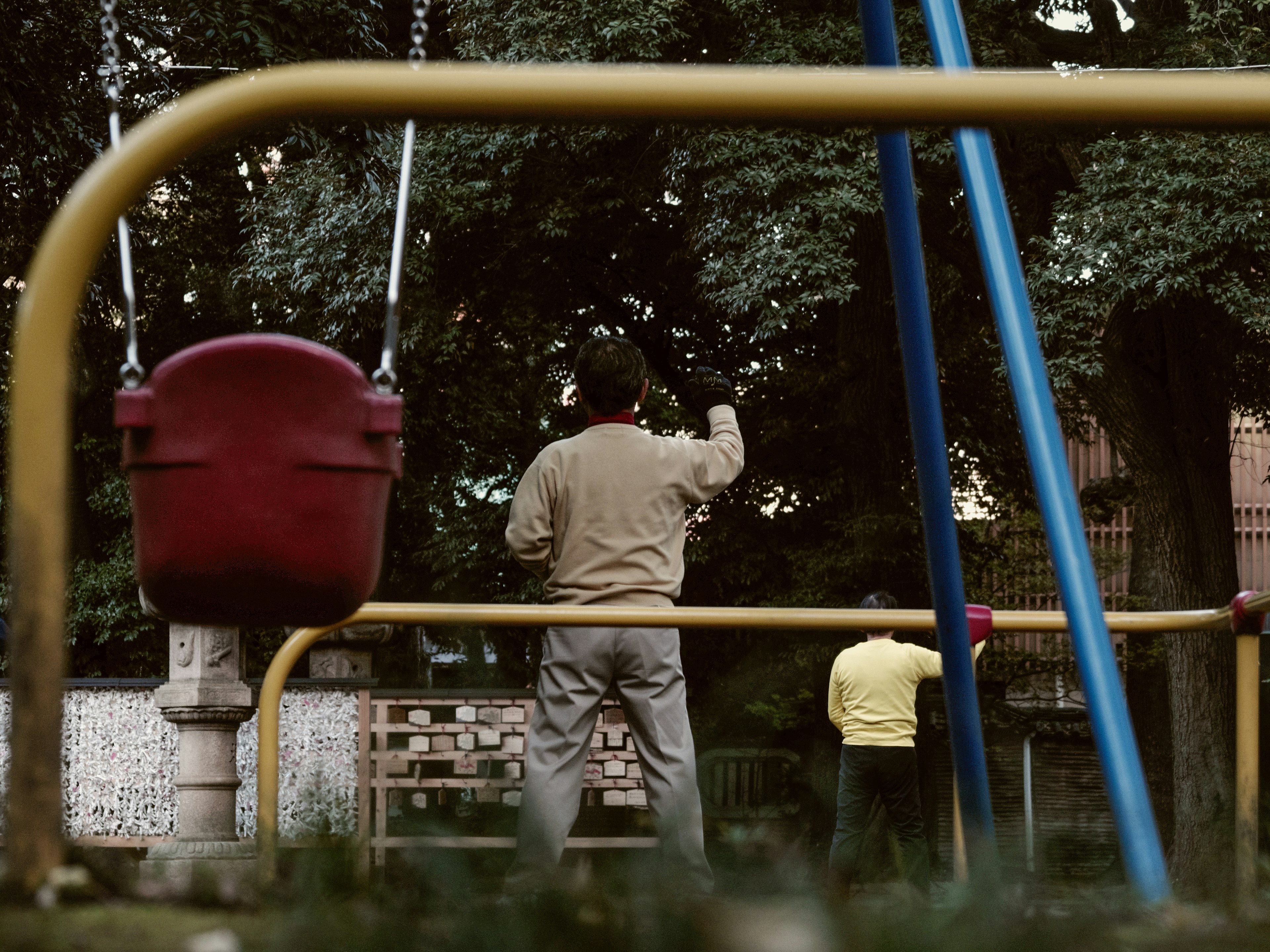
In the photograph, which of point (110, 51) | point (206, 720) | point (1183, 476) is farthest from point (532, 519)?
point (1183, 476)

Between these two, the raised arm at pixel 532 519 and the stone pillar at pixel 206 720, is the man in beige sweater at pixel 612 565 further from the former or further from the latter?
the stone pillar at pixel 206 720

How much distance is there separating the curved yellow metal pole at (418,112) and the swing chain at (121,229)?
0.07m

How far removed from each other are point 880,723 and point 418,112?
5.29 m

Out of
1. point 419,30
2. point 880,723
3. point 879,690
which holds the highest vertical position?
point 419,30

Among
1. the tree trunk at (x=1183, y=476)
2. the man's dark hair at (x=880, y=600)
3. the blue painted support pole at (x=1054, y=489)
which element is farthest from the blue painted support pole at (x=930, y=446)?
the tree trunk at (x=1183, y=476)

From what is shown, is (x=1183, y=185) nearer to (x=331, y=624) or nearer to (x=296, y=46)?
(x=296, y=46)

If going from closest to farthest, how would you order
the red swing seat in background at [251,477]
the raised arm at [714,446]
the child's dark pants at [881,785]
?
1. the red swing seat in background at [251,477]
2. the raised arm at [714,446]
3. the child's dark pants at [881,785]

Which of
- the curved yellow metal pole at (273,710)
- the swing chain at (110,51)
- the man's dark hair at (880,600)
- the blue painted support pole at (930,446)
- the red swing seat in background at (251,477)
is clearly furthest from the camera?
the man's dark hair at (880,600)

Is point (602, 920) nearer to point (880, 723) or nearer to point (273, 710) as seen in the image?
point (273, 710)

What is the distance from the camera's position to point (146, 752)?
23.2 feet

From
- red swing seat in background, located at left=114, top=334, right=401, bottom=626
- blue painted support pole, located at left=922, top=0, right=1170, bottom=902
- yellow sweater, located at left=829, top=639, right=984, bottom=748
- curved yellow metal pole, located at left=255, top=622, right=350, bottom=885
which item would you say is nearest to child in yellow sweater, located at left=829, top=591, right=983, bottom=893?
yellow sweater, located at left=829, top=639, right=984, bottom=748

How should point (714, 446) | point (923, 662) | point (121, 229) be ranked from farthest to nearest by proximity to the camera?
point (923, 662), point (714, 446), point (121, 229)

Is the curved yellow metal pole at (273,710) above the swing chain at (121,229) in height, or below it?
below

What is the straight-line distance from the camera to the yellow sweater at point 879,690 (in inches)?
225
